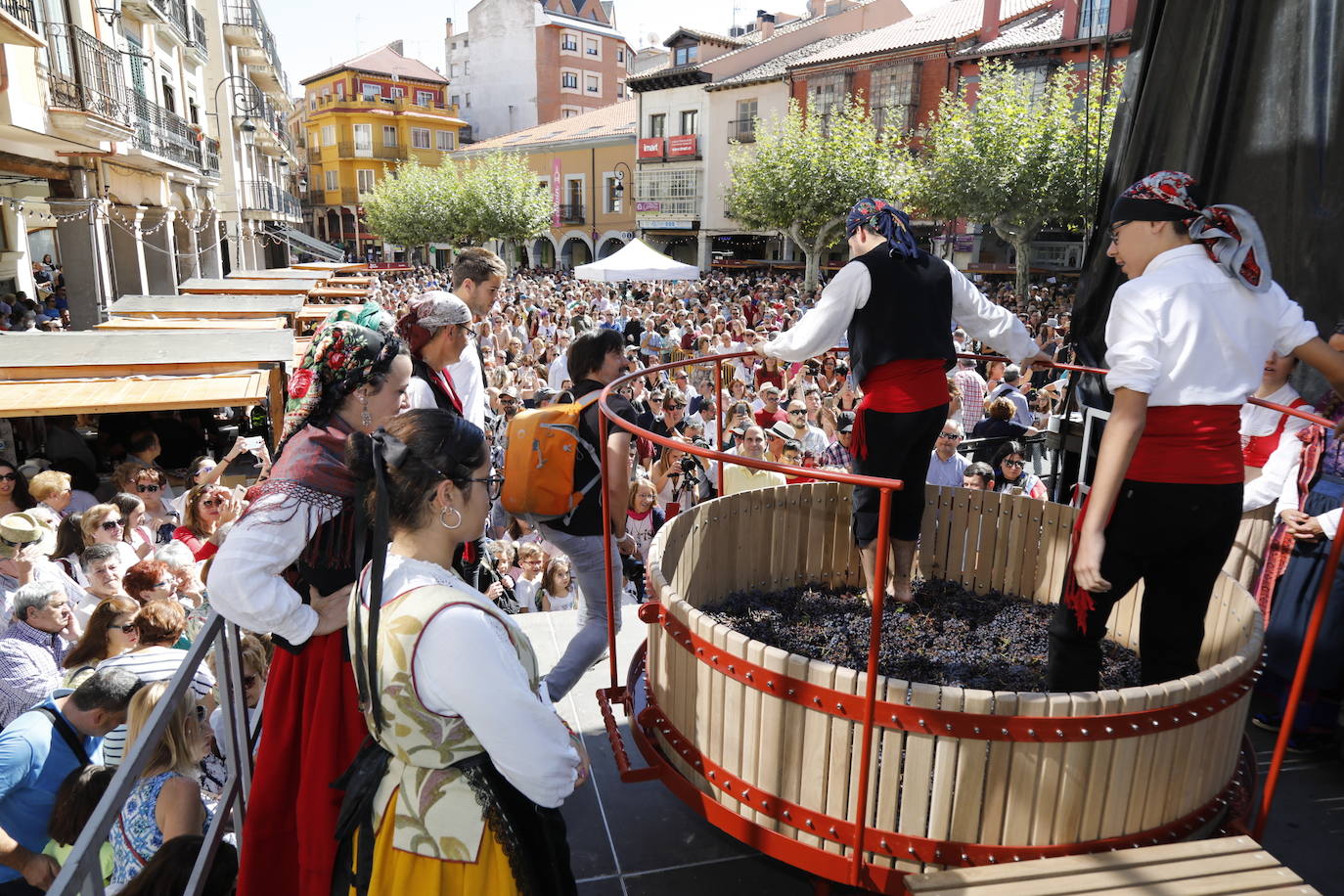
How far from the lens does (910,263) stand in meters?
3.44

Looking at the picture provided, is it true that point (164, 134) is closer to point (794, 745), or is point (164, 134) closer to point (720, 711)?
point (720, 711)

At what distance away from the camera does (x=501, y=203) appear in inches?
1553

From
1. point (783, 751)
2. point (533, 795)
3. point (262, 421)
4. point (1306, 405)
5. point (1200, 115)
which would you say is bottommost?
point (262, 421)

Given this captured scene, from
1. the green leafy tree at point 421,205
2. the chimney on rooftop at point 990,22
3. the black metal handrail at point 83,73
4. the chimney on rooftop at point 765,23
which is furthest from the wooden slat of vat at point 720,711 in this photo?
the chimney on rooftop at point 765,23

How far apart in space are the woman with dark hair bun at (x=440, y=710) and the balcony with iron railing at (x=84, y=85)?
14.7m

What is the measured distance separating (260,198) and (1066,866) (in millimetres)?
39006

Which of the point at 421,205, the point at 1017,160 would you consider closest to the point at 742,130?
the point at 421,205

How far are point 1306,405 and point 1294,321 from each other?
1.80 metres

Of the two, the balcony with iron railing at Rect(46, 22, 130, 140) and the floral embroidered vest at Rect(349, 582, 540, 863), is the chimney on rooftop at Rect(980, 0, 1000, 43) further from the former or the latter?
the floral embroidered vest at Rect(349, 582, 540, 863)

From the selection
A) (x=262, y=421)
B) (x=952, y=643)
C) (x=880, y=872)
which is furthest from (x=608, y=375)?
(x=262, y=421)

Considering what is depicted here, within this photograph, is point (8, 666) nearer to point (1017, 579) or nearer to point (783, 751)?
point (783, 751)

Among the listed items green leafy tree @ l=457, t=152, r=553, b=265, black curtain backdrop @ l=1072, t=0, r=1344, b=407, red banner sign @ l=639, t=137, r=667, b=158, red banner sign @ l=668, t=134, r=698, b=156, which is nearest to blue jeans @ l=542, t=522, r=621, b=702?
black curtain backdrop @ l=1072, t=0, r=1344, b=407

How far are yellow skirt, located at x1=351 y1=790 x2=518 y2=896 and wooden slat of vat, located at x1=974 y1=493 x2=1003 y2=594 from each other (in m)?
3.12

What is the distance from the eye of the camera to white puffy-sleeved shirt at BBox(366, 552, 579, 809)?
178 centimetres
